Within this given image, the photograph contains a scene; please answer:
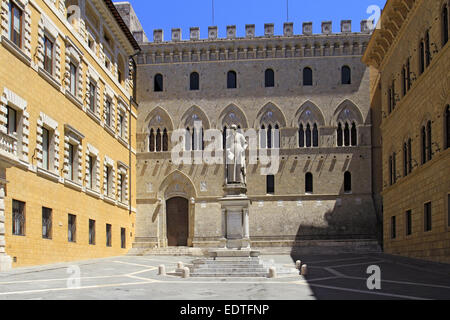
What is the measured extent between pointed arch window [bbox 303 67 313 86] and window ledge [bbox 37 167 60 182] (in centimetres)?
2300

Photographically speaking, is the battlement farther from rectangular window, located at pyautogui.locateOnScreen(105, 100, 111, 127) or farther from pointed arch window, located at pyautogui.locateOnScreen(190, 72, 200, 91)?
rectangular window, located at pyautogui.locateOnScreen(105, 100, 111, 127)

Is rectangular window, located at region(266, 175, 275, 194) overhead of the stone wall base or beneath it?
overhead

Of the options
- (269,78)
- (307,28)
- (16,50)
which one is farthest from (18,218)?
(307,28)

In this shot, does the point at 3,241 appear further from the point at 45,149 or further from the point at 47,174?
the point at 45,149

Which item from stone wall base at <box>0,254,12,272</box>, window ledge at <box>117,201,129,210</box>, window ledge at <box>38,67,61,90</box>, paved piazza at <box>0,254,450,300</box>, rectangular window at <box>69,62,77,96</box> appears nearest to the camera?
paved piazza at <box>0,254,450,300</box>

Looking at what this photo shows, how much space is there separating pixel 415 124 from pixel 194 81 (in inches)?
880

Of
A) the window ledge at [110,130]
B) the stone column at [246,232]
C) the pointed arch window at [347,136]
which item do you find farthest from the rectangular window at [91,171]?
the pointed arch window at [347,136]

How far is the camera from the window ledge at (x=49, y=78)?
26.6m

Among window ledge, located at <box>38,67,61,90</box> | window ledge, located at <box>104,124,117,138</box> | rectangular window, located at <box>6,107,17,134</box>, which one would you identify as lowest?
rectangular window, located at <box>6,107,17,134</box>

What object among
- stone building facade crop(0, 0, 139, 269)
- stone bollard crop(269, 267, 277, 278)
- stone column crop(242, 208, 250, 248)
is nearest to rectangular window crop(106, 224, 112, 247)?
stone building facade crop(0, 0, 139, 269)

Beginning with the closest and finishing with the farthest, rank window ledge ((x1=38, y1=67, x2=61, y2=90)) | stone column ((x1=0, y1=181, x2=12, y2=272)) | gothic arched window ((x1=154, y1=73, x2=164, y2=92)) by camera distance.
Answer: stone column ((x1=0, y1=181, x2=12, y2=272))
window ledge ((x1=38, y1=67, x2=61, y2=90))
gothic arched window ((x1=154, y1=73, x2=164, y2=92))

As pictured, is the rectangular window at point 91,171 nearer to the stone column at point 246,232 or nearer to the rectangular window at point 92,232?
the rectangular window at point 92,232

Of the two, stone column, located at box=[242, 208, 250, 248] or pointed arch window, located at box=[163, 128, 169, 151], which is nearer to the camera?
stone column, located at box=[242, 208, 250, 248]

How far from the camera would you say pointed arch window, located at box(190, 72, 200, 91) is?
46.5m
